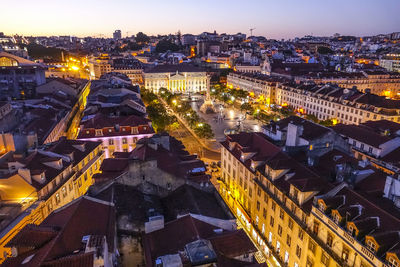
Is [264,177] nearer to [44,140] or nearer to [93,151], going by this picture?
[93,151]

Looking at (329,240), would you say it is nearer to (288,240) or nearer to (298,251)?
(298,251)

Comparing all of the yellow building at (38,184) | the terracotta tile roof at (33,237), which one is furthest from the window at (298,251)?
the yellow building at (38,184)

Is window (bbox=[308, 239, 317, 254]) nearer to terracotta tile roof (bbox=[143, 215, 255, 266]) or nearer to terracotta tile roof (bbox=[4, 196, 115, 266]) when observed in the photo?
terracotta tile roof (bbox=[143, 215, 255, 266])

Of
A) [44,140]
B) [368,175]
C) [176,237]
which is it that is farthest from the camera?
[44,140]

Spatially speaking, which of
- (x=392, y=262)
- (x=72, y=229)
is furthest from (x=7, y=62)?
(x=392, y=262)

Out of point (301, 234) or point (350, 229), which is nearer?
point (350, 229)

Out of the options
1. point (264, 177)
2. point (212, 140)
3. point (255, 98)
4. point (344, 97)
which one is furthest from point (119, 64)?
point (264, 177)
